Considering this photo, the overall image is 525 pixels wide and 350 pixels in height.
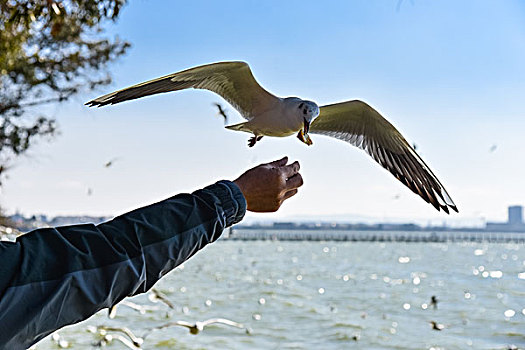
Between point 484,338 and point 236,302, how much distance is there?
6.93 m

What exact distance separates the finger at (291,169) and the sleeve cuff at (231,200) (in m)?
0.14

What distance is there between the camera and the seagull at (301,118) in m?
1.75

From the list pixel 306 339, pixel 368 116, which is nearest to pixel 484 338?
pixel 306 339

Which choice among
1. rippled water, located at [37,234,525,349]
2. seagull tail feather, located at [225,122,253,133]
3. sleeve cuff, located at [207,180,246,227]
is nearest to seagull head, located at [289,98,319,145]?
seagull tail feather, located at [225,122,253,133]

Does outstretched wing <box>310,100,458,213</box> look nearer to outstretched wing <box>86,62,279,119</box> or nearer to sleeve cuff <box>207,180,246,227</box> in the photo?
outstretched wing <box>86,62,279,119</box>

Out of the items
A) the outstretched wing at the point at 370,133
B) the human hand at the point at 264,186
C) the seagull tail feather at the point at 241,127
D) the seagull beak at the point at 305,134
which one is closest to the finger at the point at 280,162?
the human hand at the point at 264,186

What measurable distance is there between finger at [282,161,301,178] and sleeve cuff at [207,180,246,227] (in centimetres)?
14

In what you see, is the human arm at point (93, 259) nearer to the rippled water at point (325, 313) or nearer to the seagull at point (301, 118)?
the seagull at point (301, 118)

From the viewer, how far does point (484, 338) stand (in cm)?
1566

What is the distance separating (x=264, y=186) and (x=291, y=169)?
0.29 feet

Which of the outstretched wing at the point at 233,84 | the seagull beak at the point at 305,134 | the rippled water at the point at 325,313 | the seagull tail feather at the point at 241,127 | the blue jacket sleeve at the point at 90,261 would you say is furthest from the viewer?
the rippled water at the point at 325,313

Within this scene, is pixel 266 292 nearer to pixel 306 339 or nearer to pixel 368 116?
pixel 306 339

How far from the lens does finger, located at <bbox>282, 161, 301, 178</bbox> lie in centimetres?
112

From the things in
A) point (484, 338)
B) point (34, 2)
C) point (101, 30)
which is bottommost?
point (484, 338)
